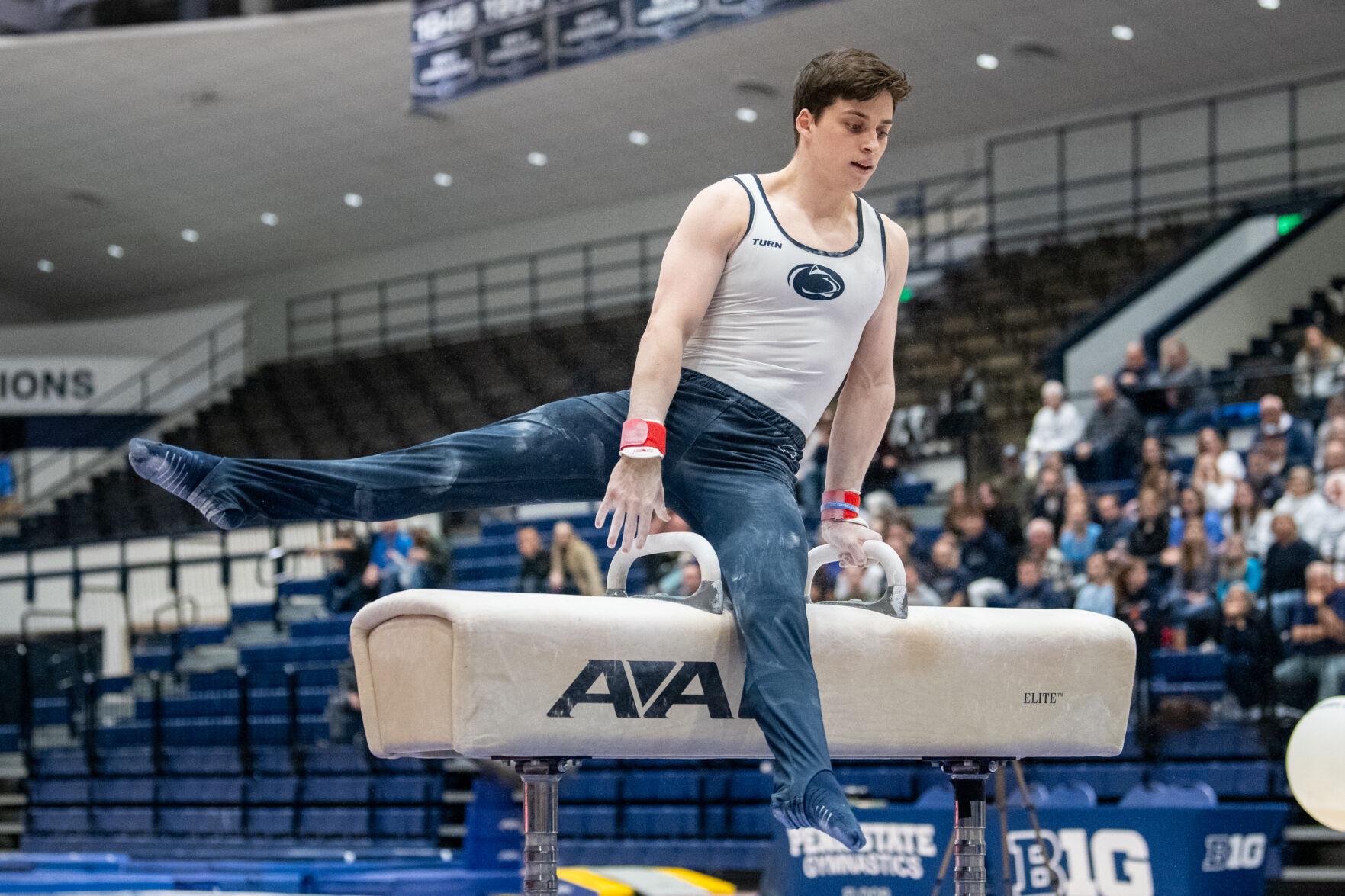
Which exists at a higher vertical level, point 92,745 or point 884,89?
point 884,89

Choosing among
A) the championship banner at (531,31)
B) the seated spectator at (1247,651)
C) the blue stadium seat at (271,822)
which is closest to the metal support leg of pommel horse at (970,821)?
the seated spectator at (1247,651)

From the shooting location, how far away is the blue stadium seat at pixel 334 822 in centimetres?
1175

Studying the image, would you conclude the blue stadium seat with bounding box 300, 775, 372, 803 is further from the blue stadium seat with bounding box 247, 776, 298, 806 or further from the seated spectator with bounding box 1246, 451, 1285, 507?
the seated spectator with bounding box 1246, 451, 1285, 507

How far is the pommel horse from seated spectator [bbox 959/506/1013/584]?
20.4 ft

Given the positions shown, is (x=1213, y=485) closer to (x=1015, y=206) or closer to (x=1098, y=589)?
(x=1098, y=589)

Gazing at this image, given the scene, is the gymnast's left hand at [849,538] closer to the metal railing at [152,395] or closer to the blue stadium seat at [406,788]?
the blue stadium seat at [406,788]

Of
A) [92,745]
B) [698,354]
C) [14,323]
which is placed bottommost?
[92,745]

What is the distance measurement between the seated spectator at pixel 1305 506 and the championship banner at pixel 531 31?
5.57m

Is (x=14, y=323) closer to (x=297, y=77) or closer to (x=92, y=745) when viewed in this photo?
(x=297, y=77)

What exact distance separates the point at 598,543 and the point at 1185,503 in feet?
18.1

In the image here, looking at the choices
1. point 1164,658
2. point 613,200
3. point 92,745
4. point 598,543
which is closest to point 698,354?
point 1164,658

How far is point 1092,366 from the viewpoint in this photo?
45.7ft

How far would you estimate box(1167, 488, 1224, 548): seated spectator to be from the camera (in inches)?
384

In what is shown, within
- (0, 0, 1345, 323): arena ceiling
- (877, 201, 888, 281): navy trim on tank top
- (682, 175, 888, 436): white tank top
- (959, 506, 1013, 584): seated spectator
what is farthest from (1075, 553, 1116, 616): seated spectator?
(0, 0, 1345, 323): arena ceiling
